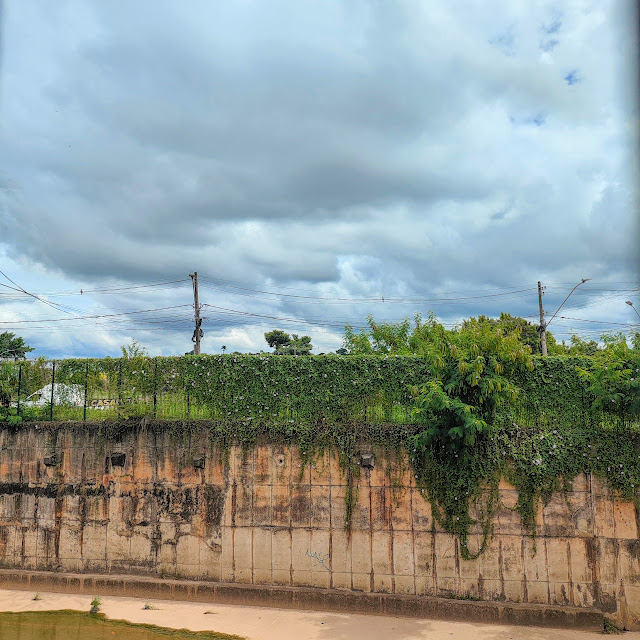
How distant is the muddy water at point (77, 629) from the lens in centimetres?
927

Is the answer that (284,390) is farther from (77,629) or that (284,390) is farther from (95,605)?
(77,629)

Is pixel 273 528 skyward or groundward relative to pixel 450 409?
groundward

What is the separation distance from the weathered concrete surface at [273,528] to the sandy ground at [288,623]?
18.0 inches

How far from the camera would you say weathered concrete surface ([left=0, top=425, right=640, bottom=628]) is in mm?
9766

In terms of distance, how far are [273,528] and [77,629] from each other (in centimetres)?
388

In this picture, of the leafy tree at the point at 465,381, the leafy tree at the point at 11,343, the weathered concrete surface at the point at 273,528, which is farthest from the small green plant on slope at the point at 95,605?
the leafy tree at the point at 11,343

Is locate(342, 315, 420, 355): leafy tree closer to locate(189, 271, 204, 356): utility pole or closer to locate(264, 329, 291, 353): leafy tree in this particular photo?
locate(189, 271, 204, 356): utility pole

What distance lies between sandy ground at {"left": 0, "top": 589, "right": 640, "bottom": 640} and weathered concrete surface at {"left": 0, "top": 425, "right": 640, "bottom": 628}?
0.46 m

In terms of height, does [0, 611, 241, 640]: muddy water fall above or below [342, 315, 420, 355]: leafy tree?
below

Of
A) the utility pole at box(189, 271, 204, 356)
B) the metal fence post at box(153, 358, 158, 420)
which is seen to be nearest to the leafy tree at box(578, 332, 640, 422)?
the metal fence post at box(153, 358, 158, 420)

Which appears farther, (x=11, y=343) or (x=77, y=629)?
(x=11, y=343)

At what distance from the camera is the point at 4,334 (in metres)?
48.4

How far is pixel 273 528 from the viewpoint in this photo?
1074 centimetres

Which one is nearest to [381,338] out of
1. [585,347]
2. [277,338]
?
[585,347]
